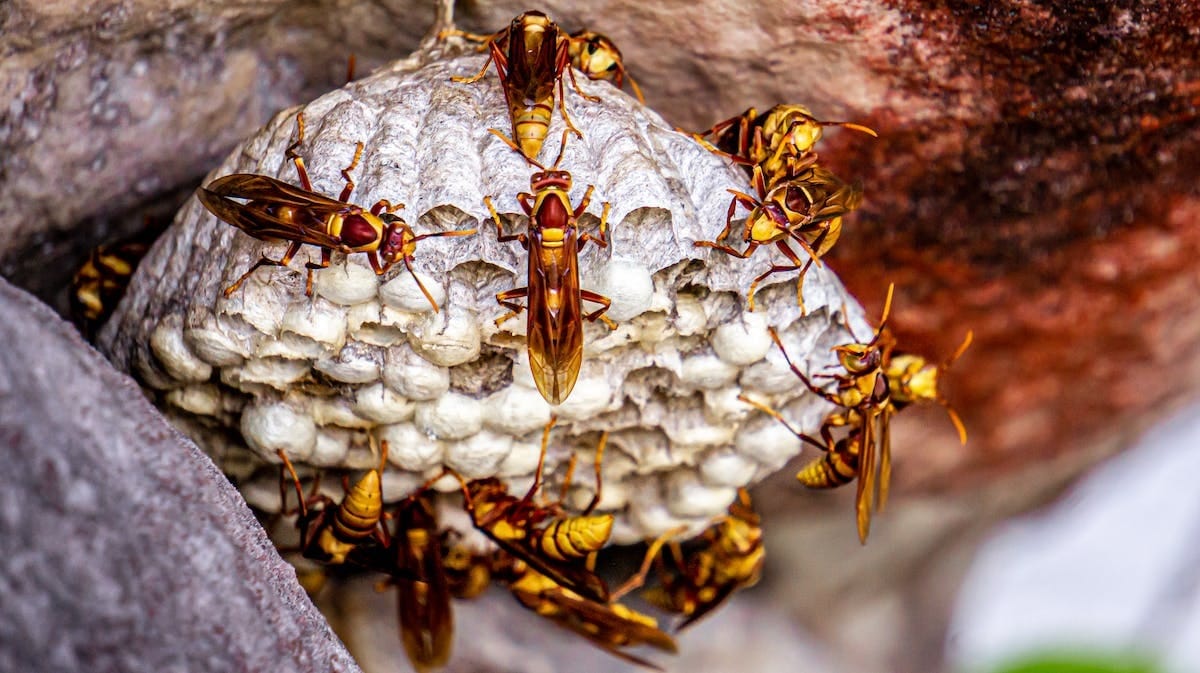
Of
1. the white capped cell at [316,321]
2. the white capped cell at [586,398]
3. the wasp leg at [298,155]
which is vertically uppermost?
the wasp leg at [298,155]

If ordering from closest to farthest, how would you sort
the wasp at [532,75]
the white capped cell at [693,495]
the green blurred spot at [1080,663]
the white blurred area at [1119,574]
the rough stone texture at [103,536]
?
the rough stone texture at [103,536] → the wasp at [532,75] → the white capped cell at [693,495] → the green blurred spot at [1080,663] → the white blurred area at [1119,574]

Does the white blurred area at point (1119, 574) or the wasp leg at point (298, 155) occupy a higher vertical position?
the wasp leg at point (298, 155)

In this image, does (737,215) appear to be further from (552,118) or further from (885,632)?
(885,632)

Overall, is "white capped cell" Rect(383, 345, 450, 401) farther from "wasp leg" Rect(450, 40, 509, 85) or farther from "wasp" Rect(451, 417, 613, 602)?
"wasp leg" Rect(450, 40, 509, 85)

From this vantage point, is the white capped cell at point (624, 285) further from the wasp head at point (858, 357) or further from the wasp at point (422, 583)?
the wasp at point (422, 583)

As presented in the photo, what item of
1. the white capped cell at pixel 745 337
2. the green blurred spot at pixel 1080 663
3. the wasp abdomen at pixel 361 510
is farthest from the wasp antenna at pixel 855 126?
the green blurred spot at pixel 1080 663

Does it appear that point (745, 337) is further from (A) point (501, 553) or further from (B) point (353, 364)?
(A) point (501, 553)

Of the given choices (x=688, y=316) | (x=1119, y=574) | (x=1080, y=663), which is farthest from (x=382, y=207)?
(x=1119, y=574)
